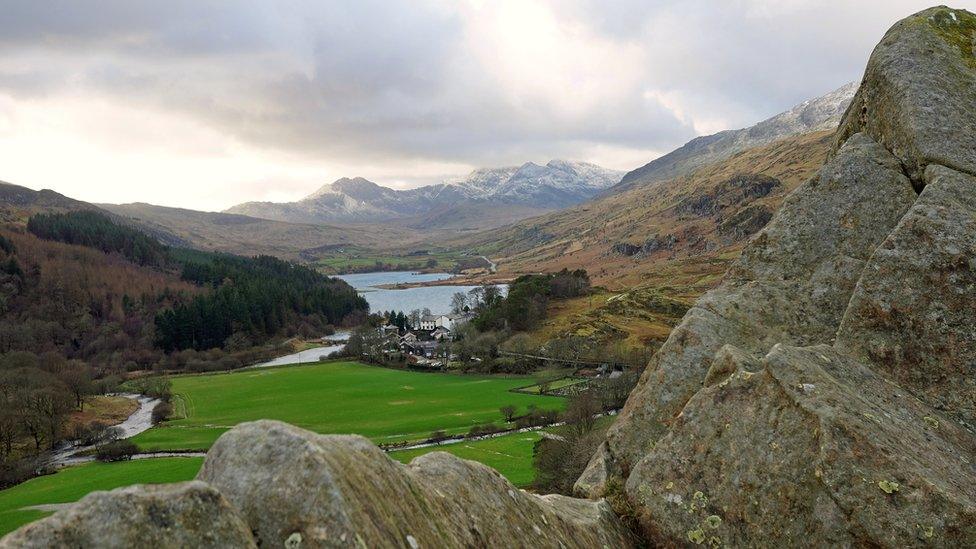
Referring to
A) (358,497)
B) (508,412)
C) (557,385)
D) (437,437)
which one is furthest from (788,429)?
(557,385)

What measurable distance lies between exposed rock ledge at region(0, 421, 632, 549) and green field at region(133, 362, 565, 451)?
78624 mm

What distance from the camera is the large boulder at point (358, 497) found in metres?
6.50

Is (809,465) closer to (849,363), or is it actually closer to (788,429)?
(788,429)

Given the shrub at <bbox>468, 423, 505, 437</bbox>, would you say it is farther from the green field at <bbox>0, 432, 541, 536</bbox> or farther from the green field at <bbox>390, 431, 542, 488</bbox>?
the green field at <bbox>0, 432, 541, 536</bbox>

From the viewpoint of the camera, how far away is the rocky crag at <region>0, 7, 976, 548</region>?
6699 mm

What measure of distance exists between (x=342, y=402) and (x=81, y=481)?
4519 centimetres

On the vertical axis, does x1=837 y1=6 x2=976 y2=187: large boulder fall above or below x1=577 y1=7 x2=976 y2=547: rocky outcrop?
above

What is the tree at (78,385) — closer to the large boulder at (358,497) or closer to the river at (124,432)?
the river at (124,432)

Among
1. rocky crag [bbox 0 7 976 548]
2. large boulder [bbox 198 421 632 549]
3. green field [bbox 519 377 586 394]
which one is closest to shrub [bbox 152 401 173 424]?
green field [bbox 519 377 586 394]

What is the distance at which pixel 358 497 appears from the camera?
22.8 feet

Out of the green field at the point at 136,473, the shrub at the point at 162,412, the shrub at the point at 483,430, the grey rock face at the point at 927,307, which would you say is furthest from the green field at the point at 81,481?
the grey rock face at the point at 927,307

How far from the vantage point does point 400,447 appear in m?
80.0

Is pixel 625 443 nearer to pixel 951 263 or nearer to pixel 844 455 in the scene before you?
pixel 844 455

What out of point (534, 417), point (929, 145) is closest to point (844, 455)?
point (929, 145)
